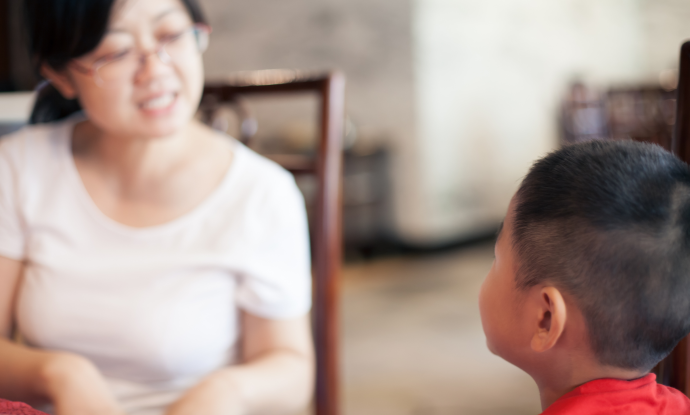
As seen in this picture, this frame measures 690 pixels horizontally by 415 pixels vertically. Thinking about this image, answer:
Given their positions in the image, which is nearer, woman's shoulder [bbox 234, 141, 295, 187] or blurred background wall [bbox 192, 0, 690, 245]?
woman's shoulder [bbox 234, 141, 295, 187]

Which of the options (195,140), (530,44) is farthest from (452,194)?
(195,140)

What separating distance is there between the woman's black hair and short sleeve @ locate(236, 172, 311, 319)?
30 cm

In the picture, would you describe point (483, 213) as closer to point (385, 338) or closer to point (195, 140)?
point (385, 338)

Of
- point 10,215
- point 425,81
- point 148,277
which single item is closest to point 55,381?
point 148,277

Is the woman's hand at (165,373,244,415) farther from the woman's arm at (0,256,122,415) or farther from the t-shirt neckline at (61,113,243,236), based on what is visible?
the t-shirt neckline at (61,113,243,236)

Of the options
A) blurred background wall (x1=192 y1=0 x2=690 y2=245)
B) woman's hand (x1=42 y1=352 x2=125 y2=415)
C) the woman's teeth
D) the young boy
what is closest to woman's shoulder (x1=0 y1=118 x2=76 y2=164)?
the woman's teeth

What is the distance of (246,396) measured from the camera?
72cm

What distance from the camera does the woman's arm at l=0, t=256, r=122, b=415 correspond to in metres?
0.67

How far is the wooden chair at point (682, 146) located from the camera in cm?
65

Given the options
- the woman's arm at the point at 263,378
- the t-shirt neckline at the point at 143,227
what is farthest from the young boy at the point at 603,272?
the t-shirt neckline at the point at 143,227

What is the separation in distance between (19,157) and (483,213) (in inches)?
160

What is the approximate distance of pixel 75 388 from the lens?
676 mm

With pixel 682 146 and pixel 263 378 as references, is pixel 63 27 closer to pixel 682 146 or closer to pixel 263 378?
pixel 263 378

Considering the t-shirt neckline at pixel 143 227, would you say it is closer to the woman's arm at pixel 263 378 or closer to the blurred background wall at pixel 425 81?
the woman's arm at pixel 263 378
